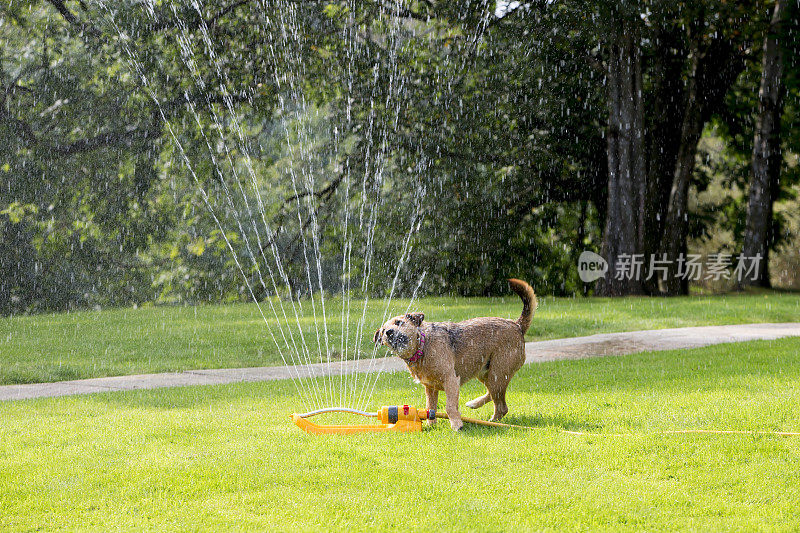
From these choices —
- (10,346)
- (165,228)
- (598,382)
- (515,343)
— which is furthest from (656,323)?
(165,228)

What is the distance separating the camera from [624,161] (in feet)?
57.1

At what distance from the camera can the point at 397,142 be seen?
58.3 ft

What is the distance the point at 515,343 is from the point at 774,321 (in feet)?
Answer: 28.6

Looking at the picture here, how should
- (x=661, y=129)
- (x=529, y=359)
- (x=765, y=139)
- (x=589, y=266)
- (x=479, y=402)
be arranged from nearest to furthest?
(x=479, y=402), (x=529, y=359), (x=765, y=139), (x=661, y=129), (x=589, y=266)

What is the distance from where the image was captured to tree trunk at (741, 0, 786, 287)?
18.2 meters

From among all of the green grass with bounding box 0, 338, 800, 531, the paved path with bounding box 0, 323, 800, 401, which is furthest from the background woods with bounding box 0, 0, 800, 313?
the green grass with bounding box 0, 338, 800, 531

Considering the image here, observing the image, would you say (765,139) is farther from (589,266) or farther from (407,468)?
(407,468)

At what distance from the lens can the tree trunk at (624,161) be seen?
17375 mm

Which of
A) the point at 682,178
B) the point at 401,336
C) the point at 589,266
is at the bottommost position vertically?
the point at 401,336

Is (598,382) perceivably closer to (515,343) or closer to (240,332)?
(515,343)

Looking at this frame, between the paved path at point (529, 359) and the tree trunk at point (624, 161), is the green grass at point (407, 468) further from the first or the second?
the tree trunk at point (624, 161)

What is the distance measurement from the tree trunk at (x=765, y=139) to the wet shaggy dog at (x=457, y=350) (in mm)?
14668

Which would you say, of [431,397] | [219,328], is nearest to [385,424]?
[431,397]

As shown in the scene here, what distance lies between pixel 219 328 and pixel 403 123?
762cm
